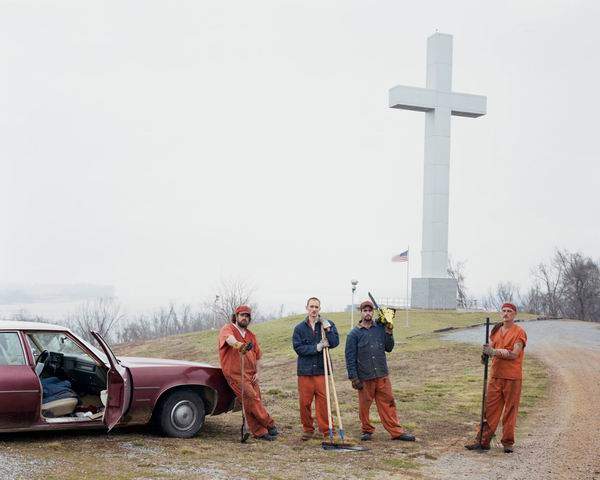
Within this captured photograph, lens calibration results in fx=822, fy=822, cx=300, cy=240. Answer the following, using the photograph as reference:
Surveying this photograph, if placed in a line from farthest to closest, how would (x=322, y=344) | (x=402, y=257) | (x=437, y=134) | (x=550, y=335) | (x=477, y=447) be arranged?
1. (x=437, y=134)
2. (x=402, y=257)
3. (x=550, y=335)
4. (x=322, y=344)
5. (x=477, y=447)

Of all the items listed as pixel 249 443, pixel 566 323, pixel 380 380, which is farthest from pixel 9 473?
pixel 566 323

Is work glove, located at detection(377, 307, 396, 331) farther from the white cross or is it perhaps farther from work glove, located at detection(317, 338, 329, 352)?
the white cross

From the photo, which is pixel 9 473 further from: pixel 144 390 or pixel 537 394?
pixel 537 394

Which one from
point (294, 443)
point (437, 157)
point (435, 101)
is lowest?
point (294, 443)

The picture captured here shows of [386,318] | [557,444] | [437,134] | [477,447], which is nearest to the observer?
[477,447]

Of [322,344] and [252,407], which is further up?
[322,344]

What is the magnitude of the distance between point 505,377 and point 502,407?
0.43 meters

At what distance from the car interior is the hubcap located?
2.82ft

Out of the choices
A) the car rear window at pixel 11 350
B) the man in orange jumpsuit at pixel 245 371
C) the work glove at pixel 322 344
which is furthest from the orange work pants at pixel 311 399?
the car rear window at pixel 11 350

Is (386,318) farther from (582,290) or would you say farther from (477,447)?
(582,290)

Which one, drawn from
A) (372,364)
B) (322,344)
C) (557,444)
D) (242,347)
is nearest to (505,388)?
(557,444)

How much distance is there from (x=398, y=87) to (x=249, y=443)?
2903 centimetres

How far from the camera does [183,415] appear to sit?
9969mm

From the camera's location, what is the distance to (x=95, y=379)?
32.4ft
